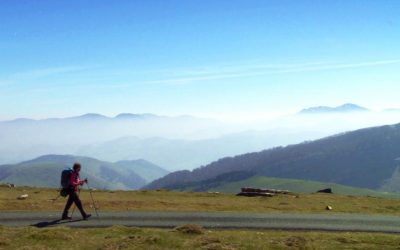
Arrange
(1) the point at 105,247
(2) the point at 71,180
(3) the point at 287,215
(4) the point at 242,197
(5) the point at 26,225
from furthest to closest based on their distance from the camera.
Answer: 1. (4) the point at 242,197
2. (3) the point at 287,215
3. (2) the point at 71,180
4. (5) the point at 26,225
5. (1) the point at 105,247

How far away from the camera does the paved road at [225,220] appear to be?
24766mm

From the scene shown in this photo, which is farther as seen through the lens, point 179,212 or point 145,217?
point 179,212

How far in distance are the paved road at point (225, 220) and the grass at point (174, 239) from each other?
2429 mm

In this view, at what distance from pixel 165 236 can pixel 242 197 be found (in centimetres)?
2121

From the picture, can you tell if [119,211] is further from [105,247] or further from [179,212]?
[105,247]

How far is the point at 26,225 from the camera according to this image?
24219 millimetres

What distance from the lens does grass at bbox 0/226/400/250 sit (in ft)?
64.0

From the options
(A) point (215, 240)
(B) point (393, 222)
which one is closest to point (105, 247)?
(A) point (215, 240)

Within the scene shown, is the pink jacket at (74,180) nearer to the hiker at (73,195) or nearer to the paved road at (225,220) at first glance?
the hiker at (73,195)

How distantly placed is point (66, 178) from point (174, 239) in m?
8.73

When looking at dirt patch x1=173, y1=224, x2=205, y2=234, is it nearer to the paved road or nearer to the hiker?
the paved road

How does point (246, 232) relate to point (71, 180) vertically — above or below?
below

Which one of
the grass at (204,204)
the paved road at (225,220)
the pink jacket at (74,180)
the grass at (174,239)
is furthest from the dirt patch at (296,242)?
the pink jacket at (74,180)

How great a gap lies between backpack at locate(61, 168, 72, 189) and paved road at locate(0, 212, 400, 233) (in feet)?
6.79
